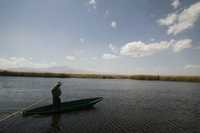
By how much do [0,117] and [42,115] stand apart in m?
3.71

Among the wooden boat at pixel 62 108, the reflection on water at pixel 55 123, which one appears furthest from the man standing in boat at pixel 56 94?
the reflection on water at pixel 55 123

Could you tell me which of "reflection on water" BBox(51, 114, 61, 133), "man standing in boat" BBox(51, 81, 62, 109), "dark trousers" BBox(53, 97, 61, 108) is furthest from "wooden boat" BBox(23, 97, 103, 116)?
"reflection on water" BBox(51, 114, 61, 133)

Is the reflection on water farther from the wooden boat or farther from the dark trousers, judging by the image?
the dark trousers

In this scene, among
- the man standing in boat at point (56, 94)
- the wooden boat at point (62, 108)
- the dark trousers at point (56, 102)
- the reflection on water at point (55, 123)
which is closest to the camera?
the reflection on water at point (55, 123)

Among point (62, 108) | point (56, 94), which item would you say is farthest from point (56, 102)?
point (62, 108)

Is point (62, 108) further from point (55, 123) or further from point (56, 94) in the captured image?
point (55, 123)

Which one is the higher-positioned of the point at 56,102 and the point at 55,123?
the point at 56,102

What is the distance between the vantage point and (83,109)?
20328 millimetres

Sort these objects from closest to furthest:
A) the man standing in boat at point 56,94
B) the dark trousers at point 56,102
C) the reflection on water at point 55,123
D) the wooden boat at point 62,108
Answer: the reflection on water at point 55,123
the wooden boat at point 62,108
the man standing in boat at point 56,94
the dark trousers at point 56,102

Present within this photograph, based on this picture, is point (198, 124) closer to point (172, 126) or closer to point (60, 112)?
point (172, 126)

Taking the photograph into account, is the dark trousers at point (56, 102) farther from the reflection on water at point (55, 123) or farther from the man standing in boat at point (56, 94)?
the reflection on water at point (55, 123)

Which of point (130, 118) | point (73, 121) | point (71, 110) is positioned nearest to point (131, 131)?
point (130, 118)

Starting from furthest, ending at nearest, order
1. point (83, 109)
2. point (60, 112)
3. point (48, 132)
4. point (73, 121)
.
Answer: point (83, 109) → point (60, 112) → point (73, 121) → point (48, 132)

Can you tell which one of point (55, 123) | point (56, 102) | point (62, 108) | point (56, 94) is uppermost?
point (56, 94)
